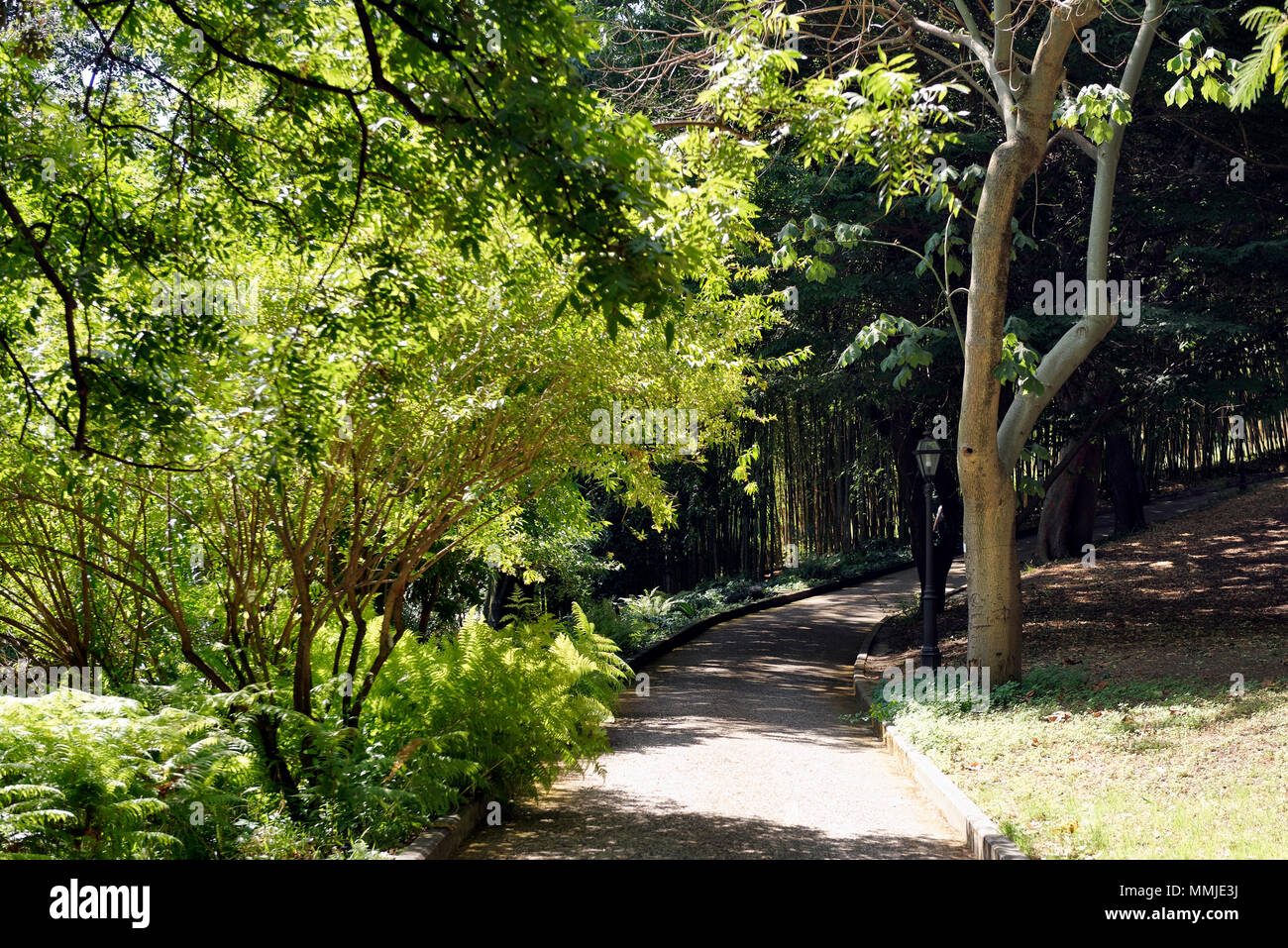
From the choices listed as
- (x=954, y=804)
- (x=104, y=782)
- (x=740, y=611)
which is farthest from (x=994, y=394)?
(x=740, y=611)

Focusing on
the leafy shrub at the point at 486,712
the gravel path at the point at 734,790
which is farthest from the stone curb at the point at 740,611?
the leafy shrub at the point at 486,712

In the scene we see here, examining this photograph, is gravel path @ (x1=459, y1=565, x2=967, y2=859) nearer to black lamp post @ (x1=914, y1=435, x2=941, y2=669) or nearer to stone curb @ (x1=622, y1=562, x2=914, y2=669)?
black lamp post @ (x1=914, y1=435, x2=941, y2=669)

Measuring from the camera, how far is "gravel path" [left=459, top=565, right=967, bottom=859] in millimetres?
7223

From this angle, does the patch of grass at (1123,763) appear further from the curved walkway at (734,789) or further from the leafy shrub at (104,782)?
the leafy shrub at (104,782)

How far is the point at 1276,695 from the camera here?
9.70m

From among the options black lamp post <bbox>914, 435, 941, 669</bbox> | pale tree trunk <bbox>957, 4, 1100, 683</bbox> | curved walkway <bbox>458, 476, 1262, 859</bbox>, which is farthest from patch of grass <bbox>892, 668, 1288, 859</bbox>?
black lamp post <bbox>914, 435, 941, 669</bbox>

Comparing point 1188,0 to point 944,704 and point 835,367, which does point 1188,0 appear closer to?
point 835,367

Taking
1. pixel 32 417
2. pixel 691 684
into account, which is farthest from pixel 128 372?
pixel 691 684

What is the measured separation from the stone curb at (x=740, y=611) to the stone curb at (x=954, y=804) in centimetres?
591

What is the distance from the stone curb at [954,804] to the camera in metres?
6.56

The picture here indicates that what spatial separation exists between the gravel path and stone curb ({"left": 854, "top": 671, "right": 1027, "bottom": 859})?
12 cm

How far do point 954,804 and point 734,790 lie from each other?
1.97 m

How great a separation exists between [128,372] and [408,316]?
1.45m

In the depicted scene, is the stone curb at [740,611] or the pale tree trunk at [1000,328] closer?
the pale tree trunk at [1000,328]
